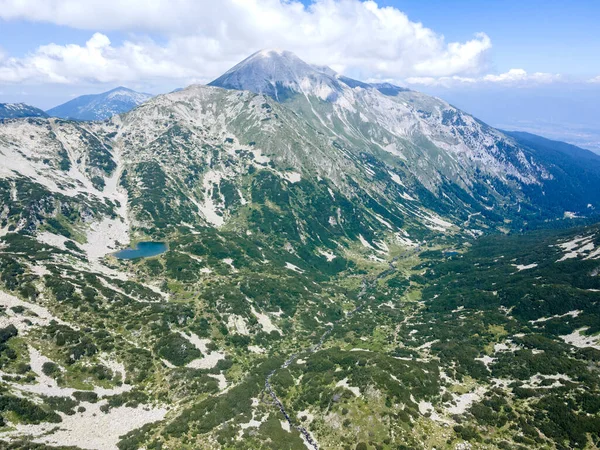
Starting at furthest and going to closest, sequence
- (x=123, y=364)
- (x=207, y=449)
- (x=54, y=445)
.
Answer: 1. (x=123, y=364)
2. (x=207, y=449)
3. (x=54, y=445)

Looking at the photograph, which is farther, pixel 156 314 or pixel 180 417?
pixel 156 314

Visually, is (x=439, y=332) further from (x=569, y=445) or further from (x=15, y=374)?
(x=15, y=374)

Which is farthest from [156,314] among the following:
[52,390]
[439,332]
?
[439,332]

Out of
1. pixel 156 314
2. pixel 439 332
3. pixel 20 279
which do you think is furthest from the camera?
pixel 439 332

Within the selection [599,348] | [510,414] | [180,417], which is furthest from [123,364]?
[599,348]

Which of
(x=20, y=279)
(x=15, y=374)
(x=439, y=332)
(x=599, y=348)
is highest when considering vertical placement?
(x=20, y=279)

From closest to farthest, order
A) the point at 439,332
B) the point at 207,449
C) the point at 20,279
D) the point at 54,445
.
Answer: the point at 54,445, the point at 207,449, the point at 20,279, the point at 439,332

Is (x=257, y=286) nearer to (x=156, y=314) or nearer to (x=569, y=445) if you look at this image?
(x=156, y=314)

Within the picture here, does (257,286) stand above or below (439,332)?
above

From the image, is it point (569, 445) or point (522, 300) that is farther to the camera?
point (522, 300)
